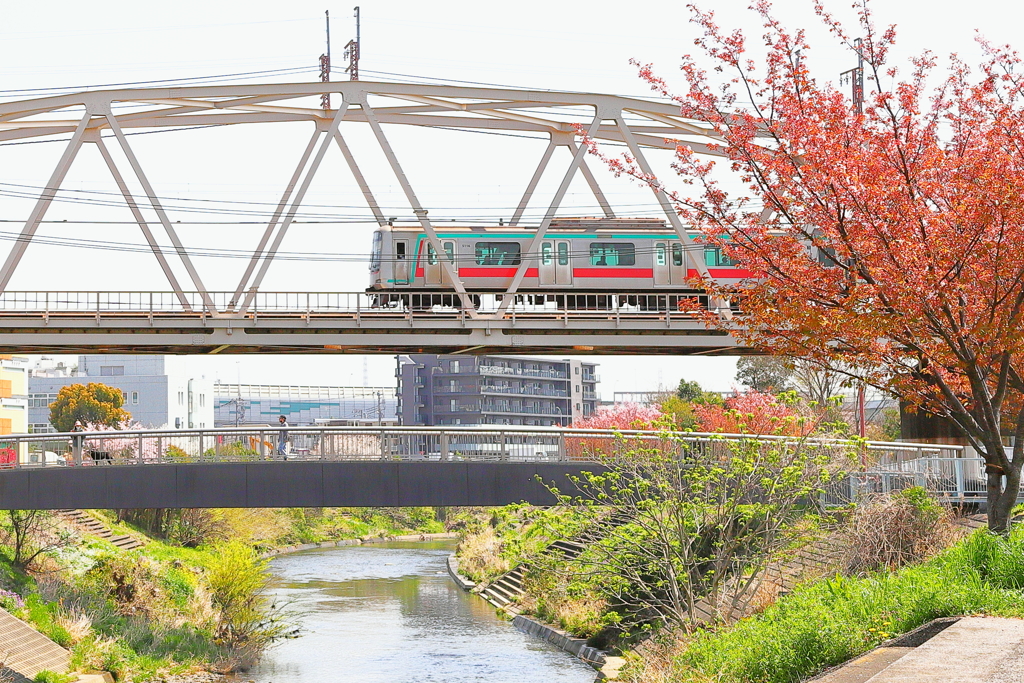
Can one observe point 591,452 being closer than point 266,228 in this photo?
Yes

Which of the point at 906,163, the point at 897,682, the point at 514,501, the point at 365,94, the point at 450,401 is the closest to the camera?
the point at 897,682

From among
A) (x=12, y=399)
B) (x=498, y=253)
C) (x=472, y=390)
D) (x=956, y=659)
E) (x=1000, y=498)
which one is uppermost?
(x=498, y=253)

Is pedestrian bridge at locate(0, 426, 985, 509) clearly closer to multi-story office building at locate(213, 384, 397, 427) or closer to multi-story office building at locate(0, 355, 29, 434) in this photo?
multi-story office building at locate(0, 355, 29, 434)

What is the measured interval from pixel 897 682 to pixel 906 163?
7111 millimetres

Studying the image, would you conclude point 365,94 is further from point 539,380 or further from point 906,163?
point 539,380

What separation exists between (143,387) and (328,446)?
95.8 m

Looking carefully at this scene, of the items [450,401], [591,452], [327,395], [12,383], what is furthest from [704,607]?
[327,395]

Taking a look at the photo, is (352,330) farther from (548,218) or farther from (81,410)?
(81,410)

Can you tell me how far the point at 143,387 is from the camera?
11281 cm

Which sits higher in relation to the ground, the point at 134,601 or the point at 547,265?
the point at 547,265

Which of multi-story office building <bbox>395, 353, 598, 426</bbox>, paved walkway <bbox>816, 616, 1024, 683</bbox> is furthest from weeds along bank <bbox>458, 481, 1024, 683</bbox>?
multi-story office building <bbox>395, 353, 598, 426</bbox>

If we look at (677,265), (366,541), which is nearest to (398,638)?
(677,265)

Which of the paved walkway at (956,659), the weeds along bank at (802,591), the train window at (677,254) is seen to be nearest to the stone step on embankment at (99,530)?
the weeds along bank at (802,591)

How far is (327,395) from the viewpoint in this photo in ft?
608
